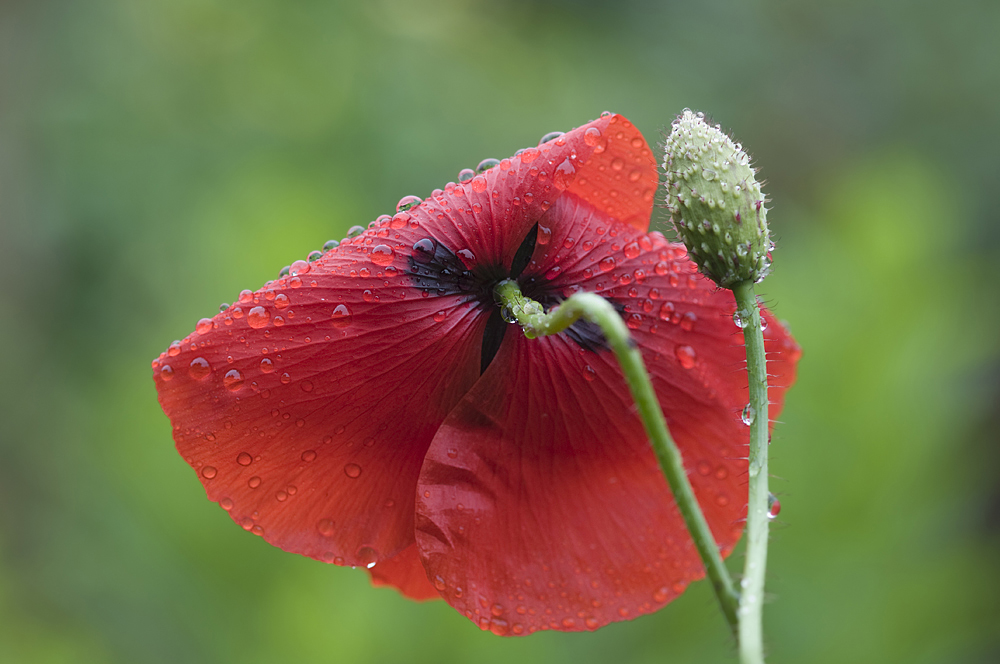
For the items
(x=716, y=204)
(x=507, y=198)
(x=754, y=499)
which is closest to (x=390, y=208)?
(x=507, y=198)

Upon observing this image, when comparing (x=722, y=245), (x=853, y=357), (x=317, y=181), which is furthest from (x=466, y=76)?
(x=722, y=245)

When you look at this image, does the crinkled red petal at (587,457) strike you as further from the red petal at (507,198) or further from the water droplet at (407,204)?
the water droplet at (407,204)

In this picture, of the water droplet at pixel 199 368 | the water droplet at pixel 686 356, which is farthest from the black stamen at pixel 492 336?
the water droplet at pixel 199 368

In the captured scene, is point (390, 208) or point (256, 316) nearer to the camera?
point (256, 316)

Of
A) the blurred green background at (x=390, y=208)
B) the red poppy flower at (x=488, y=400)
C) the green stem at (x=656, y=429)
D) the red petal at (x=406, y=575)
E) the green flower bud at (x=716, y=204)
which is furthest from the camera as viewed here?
the blurred green background at (x=390, y=208)

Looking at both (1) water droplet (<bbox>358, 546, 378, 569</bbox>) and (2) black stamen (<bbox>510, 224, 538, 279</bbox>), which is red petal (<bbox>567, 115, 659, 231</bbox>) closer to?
(2) black stamen (<bbox>510, 224, 538, 279</bbox>)

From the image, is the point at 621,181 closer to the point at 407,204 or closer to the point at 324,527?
the point at 407,204

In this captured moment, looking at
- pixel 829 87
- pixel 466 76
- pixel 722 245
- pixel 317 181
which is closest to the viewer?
pixel 722 245

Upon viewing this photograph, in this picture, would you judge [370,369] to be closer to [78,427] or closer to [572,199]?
[572,199]
